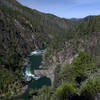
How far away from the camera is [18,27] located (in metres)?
158

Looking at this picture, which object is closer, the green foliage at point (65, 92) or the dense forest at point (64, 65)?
the green foliage at point (65, 92)

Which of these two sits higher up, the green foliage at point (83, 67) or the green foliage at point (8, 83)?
the green foliage at point (83, 67)

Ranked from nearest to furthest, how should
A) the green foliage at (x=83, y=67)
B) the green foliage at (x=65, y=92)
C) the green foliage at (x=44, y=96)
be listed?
the green foliage at (x=65, y=92)
the green foliage at (x=44, y=96)
the green foliage at (x=83, y=67)

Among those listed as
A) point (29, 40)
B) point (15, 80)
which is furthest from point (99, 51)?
point (29, 40)

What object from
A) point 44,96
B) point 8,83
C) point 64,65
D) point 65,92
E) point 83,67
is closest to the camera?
point 65,92

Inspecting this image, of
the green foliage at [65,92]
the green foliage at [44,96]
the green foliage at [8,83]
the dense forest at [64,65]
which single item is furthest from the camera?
the green foliage at [8,83]

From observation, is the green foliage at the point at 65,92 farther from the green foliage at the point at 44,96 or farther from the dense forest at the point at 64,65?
the green foliage at the point at 44,96

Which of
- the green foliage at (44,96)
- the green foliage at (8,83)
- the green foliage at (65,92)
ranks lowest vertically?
the green foliage at (8,83)

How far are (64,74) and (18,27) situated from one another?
375 ft

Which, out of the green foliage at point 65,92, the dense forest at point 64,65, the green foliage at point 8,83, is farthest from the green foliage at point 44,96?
the green foliage at point 8,83

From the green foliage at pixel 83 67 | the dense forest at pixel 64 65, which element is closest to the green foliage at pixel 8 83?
the dense forest at pixel 64 65

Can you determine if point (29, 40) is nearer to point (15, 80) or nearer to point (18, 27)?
point (18, 27)

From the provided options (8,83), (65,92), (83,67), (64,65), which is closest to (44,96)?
(65,92)

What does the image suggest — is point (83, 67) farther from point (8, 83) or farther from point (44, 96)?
point (8, 83)
